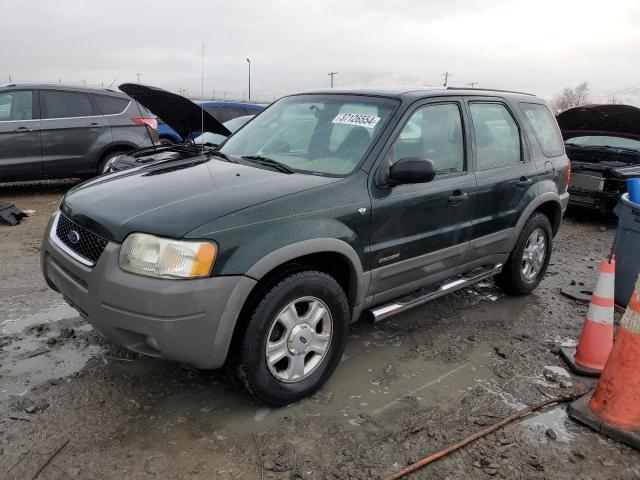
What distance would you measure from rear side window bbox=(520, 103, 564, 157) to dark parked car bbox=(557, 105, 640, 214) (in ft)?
10.2

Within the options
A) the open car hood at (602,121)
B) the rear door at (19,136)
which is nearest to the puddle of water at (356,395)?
the open car hood at (602,121)

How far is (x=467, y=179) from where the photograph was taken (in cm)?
383

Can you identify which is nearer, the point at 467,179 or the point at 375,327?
the point at 467,179

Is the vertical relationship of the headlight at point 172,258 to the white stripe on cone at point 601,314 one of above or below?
above

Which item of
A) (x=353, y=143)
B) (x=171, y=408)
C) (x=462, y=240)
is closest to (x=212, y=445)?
(x=171, y=408)

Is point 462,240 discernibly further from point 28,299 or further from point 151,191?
point 28,299

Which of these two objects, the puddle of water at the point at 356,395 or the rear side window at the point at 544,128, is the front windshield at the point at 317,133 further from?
the rear side window at the point at 544,128

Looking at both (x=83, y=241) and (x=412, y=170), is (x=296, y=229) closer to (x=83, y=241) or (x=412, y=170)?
(x=412, y=170)

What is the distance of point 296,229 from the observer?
2770mm

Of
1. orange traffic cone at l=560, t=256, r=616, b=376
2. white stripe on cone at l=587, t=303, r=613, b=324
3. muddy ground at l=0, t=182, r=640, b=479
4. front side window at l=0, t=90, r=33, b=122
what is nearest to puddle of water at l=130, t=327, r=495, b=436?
muddy ground at l=0, t=182, r=640, b=479

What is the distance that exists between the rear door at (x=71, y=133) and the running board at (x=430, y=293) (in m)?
6.49

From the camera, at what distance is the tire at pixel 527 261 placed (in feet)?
15.0

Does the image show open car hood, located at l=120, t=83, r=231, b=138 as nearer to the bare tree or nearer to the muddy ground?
the muddy ground

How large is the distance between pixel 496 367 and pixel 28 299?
369cm
